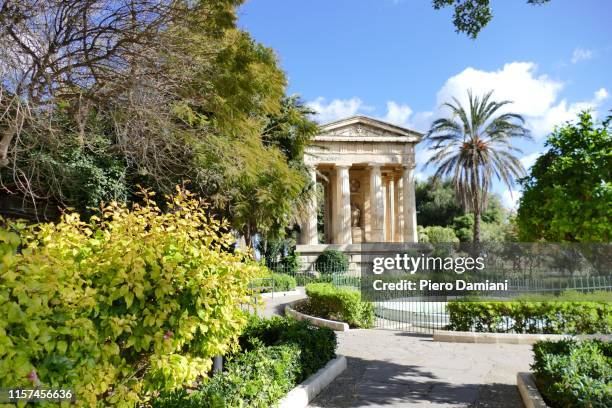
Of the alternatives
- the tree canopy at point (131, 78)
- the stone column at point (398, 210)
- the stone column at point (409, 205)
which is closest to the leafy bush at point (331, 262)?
the stone column at point (409, 205)

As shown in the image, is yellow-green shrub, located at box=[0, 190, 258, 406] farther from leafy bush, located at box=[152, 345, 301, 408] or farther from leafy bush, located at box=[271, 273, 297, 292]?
leafy bush, located at box=[271, 273, 297, 292]

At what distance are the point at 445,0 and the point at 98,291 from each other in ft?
A: 27.7

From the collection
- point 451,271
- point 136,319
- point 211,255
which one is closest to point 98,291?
point 136,319

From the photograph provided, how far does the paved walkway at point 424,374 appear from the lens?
6289 millimetres

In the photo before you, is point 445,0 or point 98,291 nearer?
point 98,291

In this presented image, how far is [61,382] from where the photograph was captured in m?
2.93

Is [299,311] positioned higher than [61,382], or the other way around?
[61,382]

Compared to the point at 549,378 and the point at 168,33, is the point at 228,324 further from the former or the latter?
the point at 168,33

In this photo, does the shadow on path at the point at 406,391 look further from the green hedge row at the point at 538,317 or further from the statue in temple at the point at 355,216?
the statue in temple at the point at 355,216

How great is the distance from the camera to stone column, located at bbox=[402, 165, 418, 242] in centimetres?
3900

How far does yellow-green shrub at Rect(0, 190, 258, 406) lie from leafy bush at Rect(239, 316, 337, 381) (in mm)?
2362

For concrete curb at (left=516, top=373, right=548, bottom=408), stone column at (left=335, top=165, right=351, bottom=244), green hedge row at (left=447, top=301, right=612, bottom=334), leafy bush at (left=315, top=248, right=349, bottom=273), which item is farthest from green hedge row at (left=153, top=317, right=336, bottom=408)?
stone column at (left=335, top=165, right=351, bottom=244)

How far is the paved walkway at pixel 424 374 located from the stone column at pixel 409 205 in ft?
93.3

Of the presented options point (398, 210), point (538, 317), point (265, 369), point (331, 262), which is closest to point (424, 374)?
point (265, 369)
